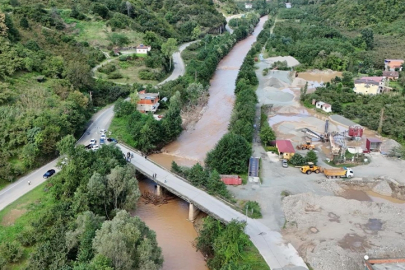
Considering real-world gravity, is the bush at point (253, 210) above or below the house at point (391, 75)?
below

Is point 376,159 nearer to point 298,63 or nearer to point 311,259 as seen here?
point 311,259

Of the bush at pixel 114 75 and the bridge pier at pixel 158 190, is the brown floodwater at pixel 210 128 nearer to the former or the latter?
the bridge pier at pixel 158 190

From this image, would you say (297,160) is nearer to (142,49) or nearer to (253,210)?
(253,210)

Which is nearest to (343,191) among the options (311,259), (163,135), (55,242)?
(311,259)

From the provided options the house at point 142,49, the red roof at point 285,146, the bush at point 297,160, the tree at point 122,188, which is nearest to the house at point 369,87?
the red roof at point 285,146

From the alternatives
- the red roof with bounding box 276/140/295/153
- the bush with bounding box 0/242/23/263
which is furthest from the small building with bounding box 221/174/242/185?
the bush with bounding box 0/242/23/263
